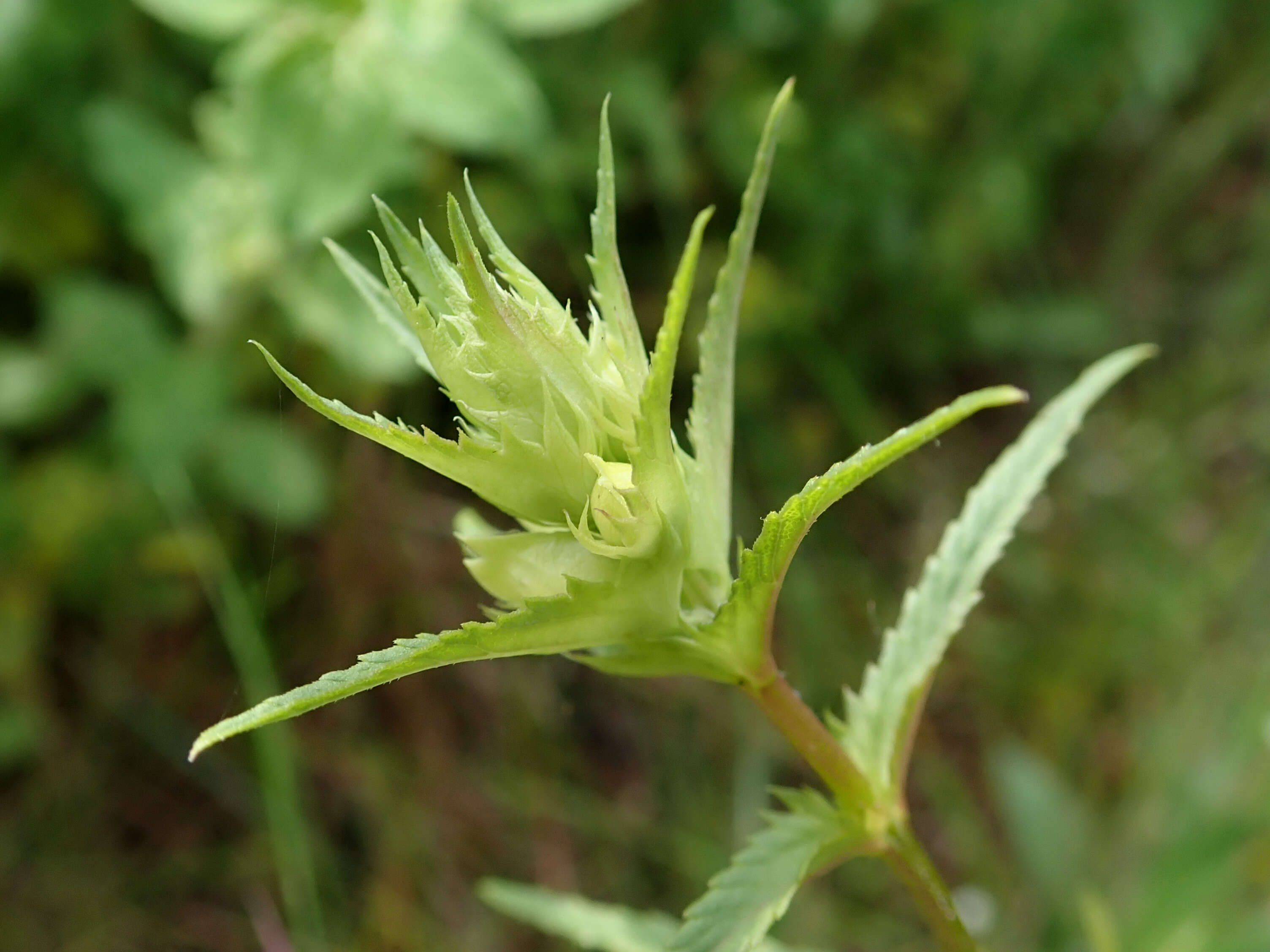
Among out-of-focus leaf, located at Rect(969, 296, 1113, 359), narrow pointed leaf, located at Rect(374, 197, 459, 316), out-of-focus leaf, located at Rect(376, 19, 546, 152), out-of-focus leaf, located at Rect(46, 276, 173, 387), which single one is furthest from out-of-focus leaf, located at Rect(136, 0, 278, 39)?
out-of-focus leaf, located at Rect(969, 296, 1113, 359)

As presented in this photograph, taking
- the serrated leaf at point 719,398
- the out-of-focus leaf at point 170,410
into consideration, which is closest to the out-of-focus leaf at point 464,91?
the out-of-focus leaf at point 170,410

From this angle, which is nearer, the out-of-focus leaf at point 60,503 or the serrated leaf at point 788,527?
the serrated leaf at point 788,527

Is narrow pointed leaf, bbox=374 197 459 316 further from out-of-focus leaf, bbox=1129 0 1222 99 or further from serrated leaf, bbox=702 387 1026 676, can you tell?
out-of-focus leaf, bbox=1129 0 1222 99

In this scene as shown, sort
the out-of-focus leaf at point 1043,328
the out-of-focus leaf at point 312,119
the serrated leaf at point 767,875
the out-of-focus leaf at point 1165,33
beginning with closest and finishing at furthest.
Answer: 1. the serrated leaf at point 767,875
2. the out-of-focus leaf at point 312,119
3. the out-of-focus leaf at point 1165,33
4. the out-of-focus leaf at point 1043,328

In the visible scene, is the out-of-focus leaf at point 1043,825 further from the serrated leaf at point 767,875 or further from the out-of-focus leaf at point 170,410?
the out-of-focus leaf at point 170,410

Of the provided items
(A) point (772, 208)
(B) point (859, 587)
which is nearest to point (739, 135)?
(A) point (772, 208)

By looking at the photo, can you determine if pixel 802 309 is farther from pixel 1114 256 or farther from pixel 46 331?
pixel 46 331

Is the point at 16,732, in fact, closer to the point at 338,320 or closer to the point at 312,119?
the point at 338,320

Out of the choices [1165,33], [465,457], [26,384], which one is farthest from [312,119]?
[1165,33]
